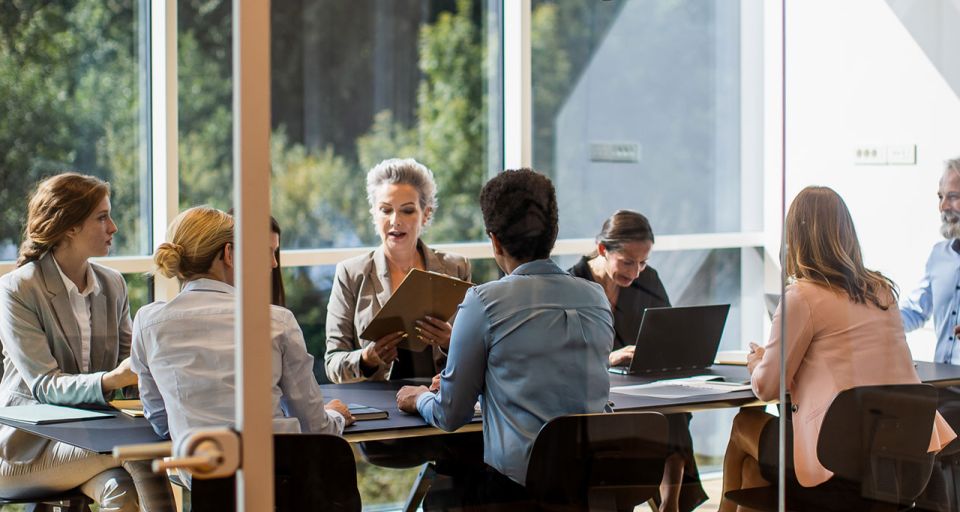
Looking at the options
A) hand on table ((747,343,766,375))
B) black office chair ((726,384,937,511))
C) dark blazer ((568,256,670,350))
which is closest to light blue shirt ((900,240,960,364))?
→ black office chair ((726,384,937,511))

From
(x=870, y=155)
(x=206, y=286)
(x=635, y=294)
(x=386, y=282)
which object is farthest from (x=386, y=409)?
(x=870, y=155)

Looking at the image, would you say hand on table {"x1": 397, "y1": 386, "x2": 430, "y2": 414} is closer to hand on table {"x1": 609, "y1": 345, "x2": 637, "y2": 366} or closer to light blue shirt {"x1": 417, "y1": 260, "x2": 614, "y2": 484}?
light blue shirt {"x1": 417, "y1": 260, "x2": 614, "y2": 484}

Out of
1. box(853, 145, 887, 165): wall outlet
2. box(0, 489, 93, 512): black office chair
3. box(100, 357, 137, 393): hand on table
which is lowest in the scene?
box(0, 489, 93, 512): black office chair

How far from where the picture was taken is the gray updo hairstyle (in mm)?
A: 2977

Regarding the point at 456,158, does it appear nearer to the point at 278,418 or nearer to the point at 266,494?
the point at 278,418

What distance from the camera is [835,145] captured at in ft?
10.1

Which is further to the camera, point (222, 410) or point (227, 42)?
point (227, 42)

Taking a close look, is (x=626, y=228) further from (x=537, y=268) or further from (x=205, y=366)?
(x=205, y=366)

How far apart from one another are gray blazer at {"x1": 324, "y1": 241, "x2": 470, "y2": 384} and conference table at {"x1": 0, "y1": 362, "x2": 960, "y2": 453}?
0.16ft

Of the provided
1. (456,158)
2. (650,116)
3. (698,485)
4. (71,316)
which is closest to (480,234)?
(456,158)

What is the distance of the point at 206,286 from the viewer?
229 centimetres

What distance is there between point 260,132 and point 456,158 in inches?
63.2

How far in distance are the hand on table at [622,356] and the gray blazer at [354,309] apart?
45 centimetres

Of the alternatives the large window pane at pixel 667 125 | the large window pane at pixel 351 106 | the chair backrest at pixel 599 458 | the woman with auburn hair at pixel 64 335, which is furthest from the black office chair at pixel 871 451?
the woman with auburn hair at pixel 64 335
